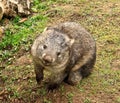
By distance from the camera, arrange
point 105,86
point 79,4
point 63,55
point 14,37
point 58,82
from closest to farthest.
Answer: point 63,55 < point 58,82 < point 105,86 < point 14,37 < point 79,4

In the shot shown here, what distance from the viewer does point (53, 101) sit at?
212 inches

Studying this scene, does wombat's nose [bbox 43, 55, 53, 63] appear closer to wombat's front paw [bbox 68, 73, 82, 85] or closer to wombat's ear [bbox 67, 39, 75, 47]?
wombat's ear [bbox 67, 39, 75, 47]

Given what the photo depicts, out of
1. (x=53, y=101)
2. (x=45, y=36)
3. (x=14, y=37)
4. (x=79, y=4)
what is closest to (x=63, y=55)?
(x=45, y=36)

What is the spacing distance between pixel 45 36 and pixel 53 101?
1.01m

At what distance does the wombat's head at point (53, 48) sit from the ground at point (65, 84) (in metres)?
0.76

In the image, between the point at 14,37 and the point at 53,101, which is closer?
the point at 53,101

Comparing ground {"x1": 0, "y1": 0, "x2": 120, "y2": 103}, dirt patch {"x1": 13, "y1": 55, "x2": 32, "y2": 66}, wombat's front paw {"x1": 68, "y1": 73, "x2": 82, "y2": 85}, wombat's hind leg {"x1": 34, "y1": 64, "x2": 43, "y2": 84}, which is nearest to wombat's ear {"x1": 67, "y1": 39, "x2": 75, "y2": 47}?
wombat's hind leg {"x1": 34, "y1": 64, "x2": 43, "y2": 84}

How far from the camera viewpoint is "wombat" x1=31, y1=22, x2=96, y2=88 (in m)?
4.82

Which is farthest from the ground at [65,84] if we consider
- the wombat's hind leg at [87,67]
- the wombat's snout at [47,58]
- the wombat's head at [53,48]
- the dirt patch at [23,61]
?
the wombat's snout at [47,58]

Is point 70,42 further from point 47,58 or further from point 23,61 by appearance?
point 23,61

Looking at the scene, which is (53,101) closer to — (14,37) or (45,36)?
(45,36)

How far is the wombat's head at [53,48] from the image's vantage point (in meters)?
4.70

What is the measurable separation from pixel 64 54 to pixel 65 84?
Answer: 87cm

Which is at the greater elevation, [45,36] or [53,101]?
[45,36]
